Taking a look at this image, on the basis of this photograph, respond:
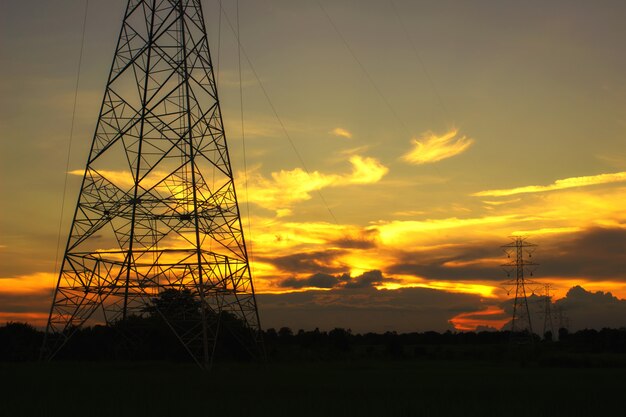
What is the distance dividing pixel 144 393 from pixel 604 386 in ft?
93.0

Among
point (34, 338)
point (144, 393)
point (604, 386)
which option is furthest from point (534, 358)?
point (144, 393)

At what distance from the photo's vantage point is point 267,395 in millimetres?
33938

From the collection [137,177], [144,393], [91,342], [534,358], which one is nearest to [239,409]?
[144,393]

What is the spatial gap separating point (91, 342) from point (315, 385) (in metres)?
38.9

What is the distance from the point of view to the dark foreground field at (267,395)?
28.2 m

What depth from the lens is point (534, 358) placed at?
3652 inches

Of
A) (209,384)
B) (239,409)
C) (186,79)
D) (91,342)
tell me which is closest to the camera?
(239,409)

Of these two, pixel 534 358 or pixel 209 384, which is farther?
pixel 534 358

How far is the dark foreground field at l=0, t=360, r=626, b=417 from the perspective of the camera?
28.2 metres

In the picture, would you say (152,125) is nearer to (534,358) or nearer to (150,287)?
(150,287)

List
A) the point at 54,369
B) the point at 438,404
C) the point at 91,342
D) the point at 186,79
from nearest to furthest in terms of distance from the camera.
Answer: the point at 438,404
the point at 54,369
the point at 186,79
the point at 91,342

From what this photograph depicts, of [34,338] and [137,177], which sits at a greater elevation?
[137,177]

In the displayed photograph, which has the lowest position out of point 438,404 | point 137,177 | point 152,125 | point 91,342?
point 438,404

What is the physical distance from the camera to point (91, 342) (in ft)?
238
